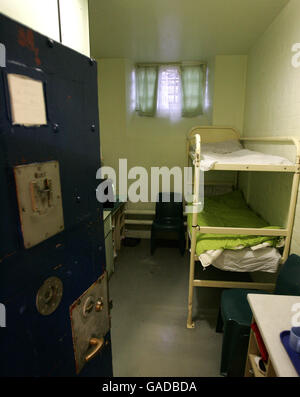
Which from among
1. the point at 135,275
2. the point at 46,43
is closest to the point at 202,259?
the point at 135,275

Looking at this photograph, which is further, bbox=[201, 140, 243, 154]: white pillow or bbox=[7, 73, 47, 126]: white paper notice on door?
bbox=[201, 140, 243, 154]: white pillow

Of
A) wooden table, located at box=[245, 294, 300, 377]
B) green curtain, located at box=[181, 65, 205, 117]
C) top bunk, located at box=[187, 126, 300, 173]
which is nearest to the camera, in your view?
wooden table, located at box=[245, 294, 300, 377]

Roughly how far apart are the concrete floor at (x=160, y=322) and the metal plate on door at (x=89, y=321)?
35.4 inches

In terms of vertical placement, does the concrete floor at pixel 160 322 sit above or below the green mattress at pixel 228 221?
below

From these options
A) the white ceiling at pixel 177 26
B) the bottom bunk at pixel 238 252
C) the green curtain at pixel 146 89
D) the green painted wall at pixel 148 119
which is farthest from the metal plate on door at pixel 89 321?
the green curtain at pixel 146 89

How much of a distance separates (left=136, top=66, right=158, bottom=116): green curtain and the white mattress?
8.57 ft

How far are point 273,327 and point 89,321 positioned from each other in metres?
0.80

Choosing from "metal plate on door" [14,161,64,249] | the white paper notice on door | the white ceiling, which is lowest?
"metal plate on door" [14,161,64,249]

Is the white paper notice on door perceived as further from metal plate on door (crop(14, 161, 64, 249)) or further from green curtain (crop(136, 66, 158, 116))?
green curtain (crop(136, 66, 158, 116))

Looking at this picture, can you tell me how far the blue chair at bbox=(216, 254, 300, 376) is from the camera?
1545mm

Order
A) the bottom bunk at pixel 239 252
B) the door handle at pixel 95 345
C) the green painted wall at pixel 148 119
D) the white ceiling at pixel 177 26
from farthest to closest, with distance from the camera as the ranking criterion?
the green painted wall at pixel 148 119 → the white ceiling at pixel 177 26 → the bottom bunk at pixel 239 252 → the door handle at pixel 95 345

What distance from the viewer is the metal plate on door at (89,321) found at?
98 cm

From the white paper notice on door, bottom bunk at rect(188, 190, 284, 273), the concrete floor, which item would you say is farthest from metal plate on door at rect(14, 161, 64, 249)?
the concrete floor

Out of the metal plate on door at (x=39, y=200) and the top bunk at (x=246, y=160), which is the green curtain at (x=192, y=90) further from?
the metal plate on door at (x=39, y=200)
